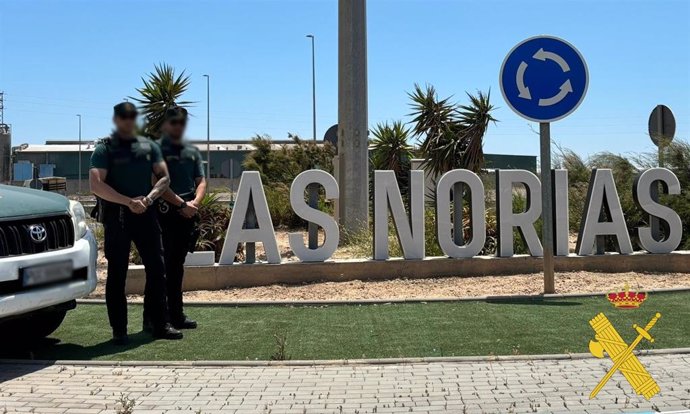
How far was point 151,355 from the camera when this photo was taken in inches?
227

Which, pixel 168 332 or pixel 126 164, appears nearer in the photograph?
pixel 126 164

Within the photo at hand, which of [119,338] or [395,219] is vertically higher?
[395,219]

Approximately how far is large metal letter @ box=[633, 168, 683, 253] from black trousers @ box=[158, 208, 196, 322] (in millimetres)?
7178

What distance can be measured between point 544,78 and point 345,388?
200 inches

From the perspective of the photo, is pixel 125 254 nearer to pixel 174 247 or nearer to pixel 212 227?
pixel 174 247

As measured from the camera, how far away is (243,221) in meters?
9.17

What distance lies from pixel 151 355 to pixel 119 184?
1567mm

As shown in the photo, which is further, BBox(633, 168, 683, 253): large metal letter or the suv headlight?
BBox(633, 168, 683, 253): large metal letter

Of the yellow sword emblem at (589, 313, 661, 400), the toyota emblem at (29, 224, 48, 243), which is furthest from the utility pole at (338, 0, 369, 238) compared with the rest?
the yellow sword emblem at (589, 313, 661, 400)

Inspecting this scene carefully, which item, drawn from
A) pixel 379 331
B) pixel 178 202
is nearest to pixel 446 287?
pixel 379 331

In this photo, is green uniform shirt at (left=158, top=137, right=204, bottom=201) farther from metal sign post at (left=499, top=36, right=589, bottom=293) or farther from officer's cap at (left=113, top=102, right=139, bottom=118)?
metal sign post at (left=499, top=36, right=589, bottom=293)

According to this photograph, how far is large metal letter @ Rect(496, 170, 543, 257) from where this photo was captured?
9945mm

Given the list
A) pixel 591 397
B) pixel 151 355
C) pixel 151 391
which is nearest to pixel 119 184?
pixel 151 355

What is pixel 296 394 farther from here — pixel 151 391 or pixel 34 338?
pixel 34 338
